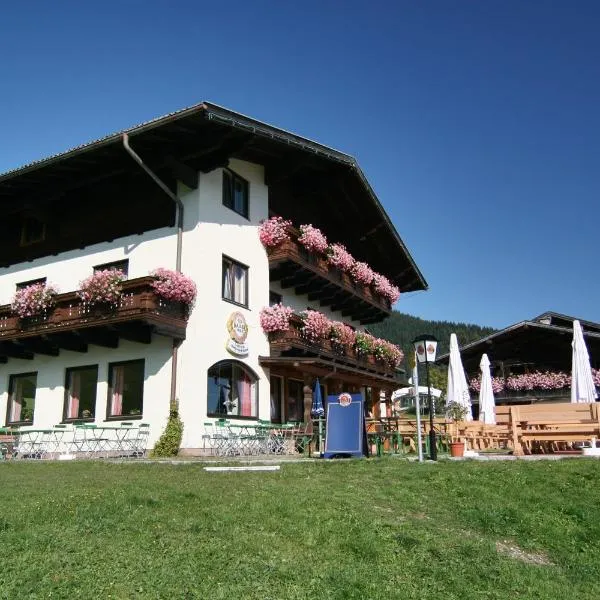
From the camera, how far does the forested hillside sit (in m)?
93.6

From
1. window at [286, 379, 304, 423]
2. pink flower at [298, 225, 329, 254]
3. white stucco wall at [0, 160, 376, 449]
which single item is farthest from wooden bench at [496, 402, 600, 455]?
pink flower at [298, 225, 329, 254]

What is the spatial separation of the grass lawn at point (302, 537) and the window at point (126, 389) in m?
7.58

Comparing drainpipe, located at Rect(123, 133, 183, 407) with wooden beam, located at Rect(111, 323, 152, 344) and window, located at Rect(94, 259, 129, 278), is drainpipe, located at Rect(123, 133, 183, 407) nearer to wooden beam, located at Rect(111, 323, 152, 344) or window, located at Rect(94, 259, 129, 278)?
wooden beam, located at Rect(111, 323, 152, 344)

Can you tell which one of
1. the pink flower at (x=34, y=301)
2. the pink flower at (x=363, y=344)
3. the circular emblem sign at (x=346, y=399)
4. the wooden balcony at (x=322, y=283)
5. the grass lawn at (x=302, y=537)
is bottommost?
the grass lawn at (x=302, y=537)

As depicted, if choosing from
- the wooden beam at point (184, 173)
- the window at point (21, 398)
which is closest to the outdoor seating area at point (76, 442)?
the window at point (21, 398)

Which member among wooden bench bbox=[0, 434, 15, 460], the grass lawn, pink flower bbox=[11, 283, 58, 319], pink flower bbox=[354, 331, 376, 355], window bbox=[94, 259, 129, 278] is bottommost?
the grass lawn

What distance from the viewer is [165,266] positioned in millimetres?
16922

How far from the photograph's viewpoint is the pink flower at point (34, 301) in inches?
652

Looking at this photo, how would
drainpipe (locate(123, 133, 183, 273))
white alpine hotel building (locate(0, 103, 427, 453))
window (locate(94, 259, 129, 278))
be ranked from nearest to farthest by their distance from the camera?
drainpipe (locate(123, 133, 183, 273)) < white alpine hotel building (locate(0, 103, 427, 453)) < window (locate(94, 259, 129, 278))

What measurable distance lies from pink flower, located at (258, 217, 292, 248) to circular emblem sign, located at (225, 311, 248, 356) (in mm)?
2560

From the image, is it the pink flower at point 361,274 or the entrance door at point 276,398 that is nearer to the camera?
the entrance door at point 276,398

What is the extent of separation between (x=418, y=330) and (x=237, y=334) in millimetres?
90393

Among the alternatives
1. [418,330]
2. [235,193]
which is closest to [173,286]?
[235,193]

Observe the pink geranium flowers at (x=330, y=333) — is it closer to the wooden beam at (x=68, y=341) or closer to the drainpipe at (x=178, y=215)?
the drainpipe at (x=178, y=215)
